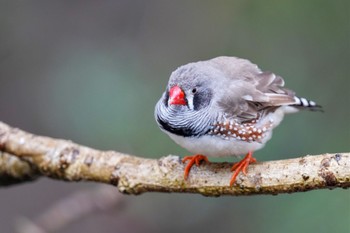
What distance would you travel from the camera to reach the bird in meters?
3.29

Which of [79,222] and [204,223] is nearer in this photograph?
[204,223]

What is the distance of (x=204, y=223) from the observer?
4.95 m

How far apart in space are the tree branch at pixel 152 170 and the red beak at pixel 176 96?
1.44ft

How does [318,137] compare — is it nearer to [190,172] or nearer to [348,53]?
[348,53]

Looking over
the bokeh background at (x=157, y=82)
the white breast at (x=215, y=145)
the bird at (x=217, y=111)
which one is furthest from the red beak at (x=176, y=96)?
the bokeh background at (x=157, y=82)

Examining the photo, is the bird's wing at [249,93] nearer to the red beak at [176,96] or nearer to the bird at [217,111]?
the bird at [217,111]

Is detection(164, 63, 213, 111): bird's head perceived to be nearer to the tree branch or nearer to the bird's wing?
the bird's wing

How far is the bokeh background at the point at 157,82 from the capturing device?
172 inches

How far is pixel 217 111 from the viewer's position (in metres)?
3.36

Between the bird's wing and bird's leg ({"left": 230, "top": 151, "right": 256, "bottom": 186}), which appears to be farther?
the bird's wing

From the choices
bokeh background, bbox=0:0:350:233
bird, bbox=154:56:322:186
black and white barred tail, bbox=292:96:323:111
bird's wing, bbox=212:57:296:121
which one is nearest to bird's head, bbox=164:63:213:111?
bird, bbox=154:56:322:186

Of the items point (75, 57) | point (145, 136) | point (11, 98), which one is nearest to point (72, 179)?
point (145, 136)

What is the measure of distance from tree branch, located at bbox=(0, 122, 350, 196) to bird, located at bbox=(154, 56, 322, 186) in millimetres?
79

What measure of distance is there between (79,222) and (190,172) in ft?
10.3
